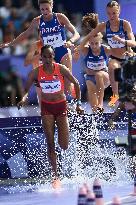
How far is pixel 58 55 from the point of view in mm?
13531

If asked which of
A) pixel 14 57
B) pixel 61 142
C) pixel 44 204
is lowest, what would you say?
pixel 44 204

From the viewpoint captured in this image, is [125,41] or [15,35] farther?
[15,35]

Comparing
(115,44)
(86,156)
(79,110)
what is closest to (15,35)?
(115,44)

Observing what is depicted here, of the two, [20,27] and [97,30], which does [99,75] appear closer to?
[97,30]

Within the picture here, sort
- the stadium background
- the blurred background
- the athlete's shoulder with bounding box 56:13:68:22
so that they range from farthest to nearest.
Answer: the blurred background < the stadium background < the athlete's shoulder with bounding box 56:13:68:22

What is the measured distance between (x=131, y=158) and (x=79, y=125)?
86 centimetres

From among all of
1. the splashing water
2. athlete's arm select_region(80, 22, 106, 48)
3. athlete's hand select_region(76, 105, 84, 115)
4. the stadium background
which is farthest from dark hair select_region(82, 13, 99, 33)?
the stadium background

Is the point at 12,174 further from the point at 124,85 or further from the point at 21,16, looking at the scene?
the point at 21,16

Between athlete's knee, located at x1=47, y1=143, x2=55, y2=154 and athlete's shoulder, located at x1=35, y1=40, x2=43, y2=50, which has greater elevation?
athlete's shoulder, located at x1=35, y1=40, x2=43, y2=50

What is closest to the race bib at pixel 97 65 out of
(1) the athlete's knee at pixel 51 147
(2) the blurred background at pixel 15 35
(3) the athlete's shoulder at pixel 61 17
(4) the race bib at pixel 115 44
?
(4) the race bib at pixel 115 44

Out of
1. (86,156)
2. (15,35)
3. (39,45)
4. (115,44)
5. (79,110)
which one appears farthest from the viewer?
(15,35)

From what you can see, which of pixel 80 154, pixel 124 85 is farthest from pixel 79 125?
pixel 124 85

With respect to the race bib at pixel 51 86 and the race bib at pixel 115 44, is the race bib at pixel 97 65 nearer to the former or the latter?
the race bib at pixel 115 44

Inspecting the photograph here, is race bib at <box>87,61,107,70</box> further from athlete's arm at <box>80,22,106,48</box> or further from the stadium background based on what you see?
the stadium background
